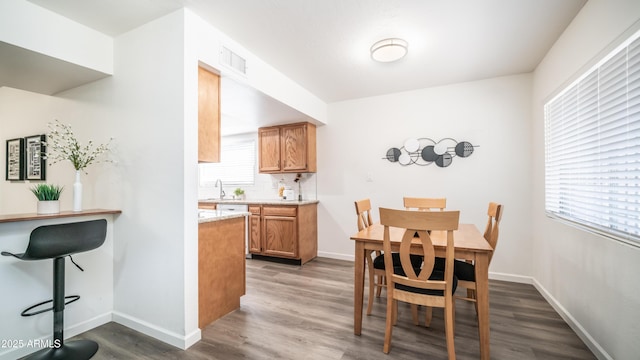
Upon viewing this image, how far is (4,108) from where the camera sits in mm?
3570

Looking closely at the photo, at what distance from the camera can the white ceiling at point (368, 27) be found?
190cm

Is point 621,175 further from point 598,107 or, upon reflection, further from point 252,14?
point 252,14

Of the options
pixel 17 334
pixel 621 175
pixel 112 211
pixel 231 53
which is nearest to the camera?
pixel 621 175

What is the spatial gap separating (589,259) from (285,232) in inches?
126

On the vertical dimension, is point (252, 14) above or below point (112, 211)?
above

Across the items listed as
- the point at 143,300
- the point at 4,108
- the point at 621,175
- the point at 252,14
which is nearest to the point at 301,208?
the point at 143,300

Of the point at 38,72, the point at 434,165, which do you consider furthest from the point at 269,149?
the point at 38,72

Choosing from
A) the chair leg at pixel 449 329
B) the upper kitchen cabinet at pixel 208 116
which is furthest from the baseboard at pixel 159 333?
the chair leg at pixel 449 329

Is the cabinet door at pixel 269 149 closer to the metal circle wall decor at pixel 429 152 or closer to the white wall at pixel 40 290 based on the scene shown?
the metal circle wall decor at pixel 429 152

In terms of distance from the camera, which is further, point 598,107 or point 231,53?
point 231,53

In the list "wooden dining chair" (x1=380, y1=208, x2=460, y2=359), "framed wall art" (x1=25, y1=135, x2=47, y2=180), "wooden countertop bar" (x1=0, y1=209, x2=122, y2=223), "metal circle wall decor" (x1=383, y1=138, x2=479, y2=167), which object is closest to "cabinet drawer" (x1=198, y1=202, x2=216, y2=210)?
"framed wall art" (x1=25, y1=135, x2=47, y2=180)

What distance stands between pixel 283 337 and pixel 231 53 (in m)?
2.47

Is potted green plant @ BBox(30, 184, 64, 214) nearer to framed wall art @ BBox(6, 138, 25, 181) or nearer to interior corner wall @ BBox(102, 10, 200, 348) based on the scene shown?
interior corner wall @ BBox(102, 10, 200, 348)

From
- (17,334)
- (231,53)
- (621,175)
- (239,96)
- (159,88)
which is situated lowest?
(17,334)
